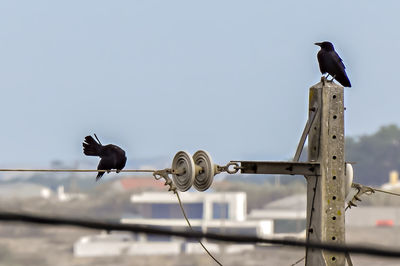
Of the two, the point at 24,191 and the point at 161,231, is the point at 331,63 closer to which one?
the point at 161,231

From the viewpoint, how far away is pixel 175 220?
558 feet

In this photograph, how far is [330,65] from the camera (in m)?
16.1

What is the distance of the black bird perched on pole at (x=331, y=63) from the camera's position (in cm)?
1559

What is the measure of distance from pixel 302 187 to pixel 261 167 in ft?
513

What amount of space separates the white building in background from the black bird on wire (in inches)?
5357

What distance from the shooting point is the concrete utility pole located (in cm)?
1413

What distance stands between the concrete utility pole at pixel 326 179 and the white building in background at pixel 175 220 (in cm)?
14105

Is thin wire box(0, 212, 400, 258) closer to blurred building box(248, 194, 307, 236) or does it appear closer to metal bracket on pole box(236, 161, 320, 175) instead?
metal bracket on pole box(236, 161, 320, 175)

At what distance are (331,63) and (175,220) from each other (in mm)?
154601

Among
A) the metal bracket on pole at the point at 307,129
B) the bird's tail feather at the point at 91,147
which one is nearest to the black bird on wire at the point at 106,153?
the bird's tail feather at the point at 91,147

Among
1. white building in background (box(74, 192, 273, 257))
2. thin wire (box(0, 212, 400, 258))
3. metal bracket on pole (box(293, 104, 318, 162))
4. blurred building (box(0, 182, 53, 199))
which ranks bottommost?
white building in background (box(74, 192, 273, 257))

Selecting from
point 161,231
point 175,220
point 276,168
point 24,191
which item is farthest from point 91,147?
point 175,220

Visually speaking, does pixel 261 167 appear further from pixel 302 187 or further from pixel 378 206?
pixel 378 206

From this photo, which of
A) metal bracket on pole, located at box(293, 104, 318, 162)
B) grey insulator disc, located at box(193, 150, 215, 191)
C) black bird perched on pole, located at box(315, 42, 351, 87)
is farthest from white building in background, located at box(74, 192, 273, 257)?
grey insulator disc, located at box(193, 150, 215, 191)
